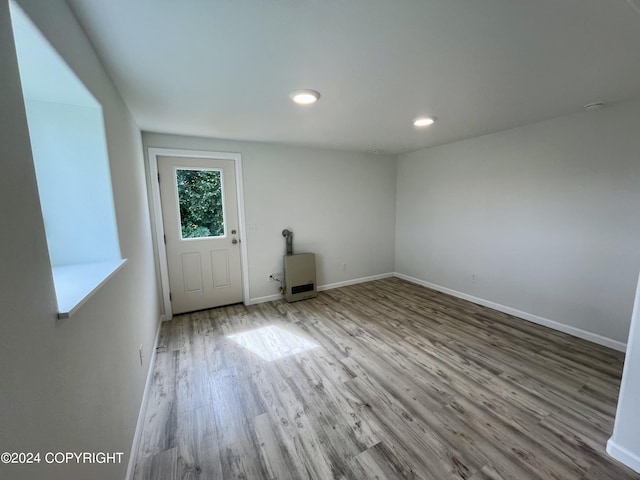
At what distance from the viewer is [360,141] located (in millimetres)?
3582

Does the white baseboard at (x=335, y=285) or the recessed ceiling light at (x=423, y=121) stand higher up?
the recessed ceiling light at (x=423, y=121)

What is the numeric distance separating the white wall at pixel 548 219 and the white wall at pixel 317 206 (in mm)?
931

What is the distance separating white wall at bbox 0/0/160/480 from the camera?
1.92 ft

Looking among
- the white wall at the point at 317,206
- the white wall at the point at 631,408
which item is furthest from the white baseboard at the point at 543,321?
the white wall at the point at 631,408

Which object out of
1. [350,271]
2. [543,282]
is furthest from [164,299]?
[543,282]

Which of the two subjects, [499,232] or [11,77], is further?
[499,232]

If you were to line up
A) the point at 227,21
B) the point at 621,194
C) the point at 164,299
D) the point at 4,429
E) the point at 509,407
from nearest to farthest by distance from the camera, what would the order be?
1. the point at 4,429
2. the point at 227,21
3. the point at 509,407
4. the point at 621,194
5. the point at 164,299

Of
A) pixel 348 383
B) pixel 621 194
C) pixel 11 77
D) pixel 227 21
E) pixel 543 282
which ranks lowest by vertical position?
pixel 348 383

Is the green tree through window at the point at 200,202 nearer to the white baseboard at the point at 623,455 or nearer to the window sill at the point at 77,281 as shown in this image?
the window sill at the point at 77,281

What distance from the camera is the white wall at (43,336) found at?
0.59 metres

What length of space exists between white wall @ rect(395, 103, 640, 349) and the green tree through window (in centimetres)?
324

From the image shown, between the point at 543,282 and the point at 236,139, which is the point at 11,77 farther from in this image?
the point at 543,282

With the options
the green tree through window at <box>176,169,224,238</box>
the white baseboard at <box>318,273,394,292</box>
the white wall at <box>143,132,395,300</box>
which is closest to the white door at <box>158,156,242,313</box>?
the green tree through window at <box>176,169,224,238</box>

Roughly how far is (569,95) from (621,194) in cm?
109
